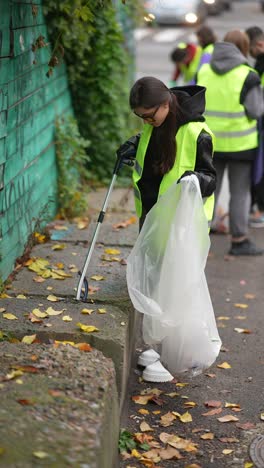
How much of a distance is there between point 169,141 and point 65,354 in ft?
4.69

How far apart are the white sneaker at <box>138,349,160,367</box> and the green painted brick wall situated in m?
1.07

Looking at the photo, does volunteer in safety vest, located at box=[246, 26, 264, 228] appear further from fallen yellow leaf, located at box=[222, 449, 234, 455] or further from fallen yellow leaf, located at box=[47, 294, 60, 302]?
fallen yellow leaf, located at box=[222, 449, 234, 455]

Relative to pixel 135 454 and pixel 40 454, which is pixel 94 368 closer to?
pixel 135 454

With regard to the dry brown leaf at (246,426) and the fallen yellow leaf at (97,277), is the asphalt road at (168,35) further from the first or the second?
the dry brown leaf at (246,426)

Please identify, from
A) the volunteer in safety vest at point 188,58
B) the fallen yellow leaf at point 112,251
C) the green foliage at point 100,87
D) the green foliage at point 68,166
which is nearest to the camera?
the fallen yellow leaf at point 112,251

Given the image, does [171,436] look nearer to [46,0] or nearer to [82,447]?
[82,447]

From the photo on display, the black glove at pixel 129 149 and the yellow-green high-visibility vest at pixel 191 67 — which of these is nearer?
the black glove at pixel 129 149

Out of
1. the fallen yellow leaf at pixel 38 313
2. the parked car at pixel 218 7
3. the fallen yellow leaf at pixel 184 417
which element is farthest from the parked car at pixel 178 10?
the fallen yellow leaf at pixel 184 417

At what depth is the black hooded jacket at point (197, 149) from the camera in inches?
195

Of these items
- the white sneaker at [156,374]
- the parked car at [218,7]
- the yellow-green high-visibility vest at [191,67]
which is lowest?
the white sneaker at [156,374]

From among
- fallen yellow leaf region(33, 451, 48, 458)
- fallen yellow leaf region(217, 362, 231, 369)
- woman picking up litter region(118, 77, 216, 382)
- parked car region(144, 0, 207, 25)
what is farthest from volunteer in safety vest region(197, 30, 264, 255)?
parked car region(144, 0, 207, 25)

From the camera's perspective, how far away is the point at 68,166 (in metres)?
7.92

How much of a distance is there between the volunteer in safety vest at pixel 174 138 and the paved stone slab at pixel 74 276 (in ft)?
2.63

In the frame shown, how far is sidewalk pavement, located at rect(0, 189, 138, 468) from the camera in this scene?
11.3ft
